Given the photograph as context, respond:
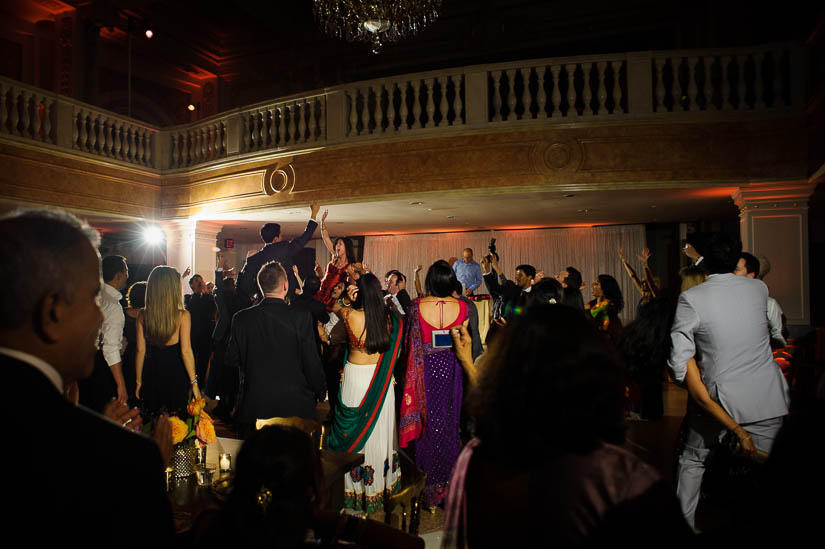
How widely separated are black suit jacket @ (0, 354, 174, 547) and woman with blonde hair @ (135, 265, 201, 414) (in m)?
2.51

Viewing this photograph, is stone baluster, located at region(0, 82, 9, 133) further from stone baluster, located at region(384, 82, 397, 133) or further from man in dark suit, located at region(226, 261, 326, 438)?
man in dark suit, located at region(226, 261, 326, 438)

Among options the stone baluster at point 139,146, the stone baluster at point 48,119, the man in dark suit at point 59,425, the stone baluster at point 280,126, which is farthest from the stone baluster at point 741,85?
the stone baluster at point 48,119

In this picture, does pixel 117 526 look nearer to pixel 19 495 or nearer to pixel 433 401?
pixel 19 495

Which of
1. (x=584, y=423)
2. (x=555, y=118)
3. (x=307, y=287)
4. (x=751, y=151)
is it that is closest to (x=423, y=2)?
(x=555, y=118)

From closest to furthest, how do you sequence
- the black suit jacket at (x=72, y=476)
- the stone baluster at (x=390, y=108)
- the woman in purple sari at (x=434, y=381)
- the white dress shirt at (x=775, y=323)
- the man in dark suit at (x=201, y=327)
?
the black suit jacket at (x=72, y=476) < the white dress shirt at (x=775, y=323) < the woman in purple sari at (x=434, y=381) < the man in dark suit at (x=201, y=327) < the stone baluster at (x=390, y=108)

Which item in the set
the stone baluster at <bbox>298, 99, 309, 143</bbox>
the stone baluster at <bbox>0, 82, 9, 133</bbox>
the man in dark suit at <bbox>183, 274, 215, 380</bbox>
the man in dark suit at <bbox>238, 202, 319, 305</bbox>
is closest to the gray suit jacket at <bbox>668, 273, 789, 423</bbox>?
the man in dark suit at <bbox>238, 202, 319, 305</bbox>

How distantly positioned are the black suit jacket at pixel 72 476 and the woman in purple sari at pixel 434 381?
A: 2620 mm

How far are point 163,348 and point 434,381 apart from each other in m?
1.73

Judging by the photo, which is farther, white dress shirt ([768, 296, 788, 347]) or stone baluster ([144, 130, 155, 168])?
stone baluster ([144, 130, 155, 168])

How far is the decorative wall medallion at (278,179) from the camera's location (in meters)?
7.49

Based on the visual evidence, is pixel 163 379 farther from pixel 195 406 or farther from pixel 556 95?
pixel 556 95

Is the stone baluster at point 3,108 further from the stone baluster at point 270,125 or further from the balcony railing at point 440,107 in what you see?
the stone baluster at point 270,125

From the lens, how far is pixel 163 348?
3.04 m

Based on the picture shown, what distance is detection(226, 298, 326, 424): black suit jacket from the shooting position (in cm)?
275
